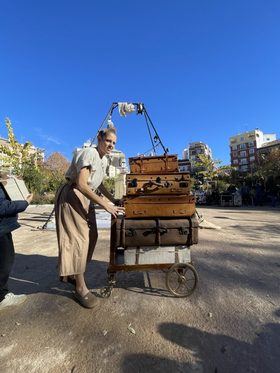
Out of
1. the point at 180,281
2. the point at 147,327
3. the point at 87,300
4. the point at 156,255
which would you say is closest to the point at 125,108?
the point at 156,255

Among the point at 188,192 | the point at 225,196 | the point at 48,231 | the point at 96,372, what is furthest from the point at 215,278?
the point at 225,196

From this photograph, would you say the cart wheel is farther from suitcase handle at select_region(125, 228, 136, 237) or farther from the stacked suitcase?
suitcase handle at select_region(125, 228, 136, 237)

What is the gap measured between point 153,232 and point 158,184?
542 mm

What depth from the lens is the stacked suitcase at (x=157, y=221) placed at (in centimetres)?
317

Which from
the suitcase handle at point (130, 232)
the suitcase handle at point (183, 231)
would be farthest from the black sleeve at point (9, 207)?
the suitcase handle at point (183, 231)

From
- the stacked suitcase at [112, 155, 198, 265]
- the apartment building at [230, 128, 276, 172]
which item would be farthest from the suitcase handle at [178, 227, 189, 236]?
the apartment building at [230, 128, 276, 172]

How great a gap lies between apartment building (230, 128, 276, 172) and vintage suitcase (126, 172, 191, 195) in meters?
113

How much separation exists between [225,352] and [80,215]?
182 cm

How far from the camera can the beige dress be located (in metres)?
3.00

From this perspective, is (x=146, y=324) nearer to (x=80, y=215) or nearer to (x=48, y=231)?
(x=80, y=215)

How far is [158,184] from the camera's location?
3.31 metres

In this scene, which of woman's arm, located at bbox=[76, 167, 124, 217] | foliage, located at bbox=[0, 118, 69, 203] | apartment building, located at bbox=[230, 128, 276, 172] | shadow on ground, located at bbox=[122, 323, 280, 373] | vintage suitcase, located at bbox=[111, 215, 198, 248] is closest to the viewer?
shadow on ground, located at bbox=[122, 323, 280, 373]

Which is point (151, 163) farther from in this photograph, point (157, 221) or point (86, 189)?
point (86, 189)

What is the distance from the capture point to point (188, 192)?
3.34m
